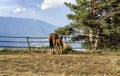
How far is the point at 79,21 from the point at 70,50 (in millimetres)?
12884

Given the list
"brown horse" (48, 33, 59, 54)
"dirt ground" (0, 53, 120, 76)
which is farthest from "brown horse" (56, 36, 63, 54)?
"dirt ground" (0, 53, 120, 76)

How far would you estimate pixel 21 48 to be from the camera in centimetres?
3056

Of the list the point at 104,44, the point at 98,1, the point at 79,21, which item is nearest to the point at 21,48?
the point at 104,44

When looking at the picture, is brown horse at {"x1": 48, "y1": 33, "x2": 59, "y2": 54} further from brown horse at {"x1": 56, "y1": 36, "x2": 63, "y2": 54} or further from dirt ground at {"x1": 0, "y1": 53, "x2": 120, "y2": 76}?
dirt ground at {"x1": 0, "y1": 53, "x2": 120, "y2": 76}

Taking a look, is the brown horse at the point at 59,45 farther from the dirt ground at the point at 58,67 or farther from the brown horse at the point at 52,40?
the dirt ground at the point at 58,67

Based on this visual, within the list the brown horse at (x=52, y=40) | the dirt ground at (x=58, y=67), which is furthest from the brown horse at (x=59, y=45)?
the dirt ground at (x=58, y=67)

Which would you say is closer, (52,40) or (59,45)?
(59,45)

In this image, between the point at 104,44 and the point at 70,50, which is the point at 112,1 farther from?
the point at 70,50

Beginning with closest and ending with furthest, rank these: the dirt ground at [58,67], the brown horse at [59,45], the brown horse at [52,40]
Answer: the dirt ground at [58,67] → the brown horse at [59,45] → the brown horse at [52,40]

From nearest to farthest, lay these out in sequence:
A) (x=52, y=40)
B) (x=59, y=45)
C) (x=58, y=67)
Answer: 1. (x=58, y=67)
2. (x=59, y=45)
3. (x=52, y=40)

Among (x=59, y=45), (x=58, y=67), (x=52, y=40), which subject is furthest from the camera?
(x=52, y=40)

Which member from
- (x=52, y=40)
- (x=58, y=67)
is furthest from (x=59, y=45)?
(x=58, y=67)

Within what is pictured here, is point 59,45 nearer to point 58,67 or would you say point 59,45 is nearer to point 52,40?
point 52,40

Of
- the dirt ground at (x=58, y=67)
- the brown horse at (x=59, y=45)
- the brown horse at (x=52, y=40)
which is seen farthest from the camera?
the brown horse at (x=52, y=40)
